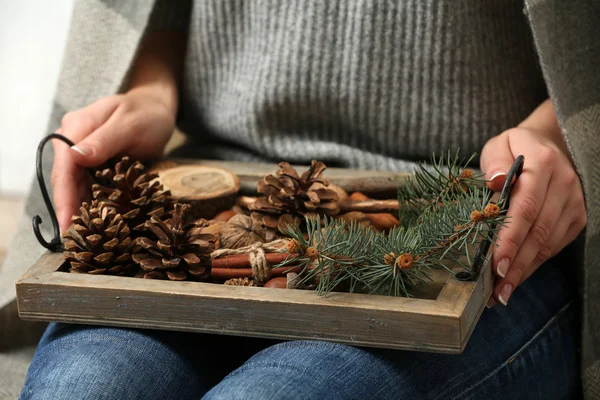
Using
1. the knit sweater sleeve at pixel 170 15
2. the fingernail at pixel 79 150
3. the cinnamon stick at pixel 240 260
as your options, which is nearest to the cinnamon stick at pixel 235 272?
the cinnamon stick at pixel 240 260

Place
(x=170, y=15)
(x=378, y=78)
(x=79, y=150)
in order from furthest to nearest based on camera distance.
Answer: (x=170, y=15) < (x=378, y=78) < (x=79, y=150)

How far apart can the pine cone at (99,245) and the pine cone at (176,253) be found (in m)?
0.02

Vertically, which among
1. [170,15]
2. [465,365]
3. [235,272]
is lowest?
[465,365]

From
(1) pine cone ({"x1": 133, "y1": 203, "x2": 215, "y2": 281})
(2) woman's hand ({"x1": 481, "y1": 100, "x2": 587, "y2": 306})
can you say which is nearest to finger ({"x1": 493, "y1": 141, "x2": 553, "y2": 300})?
(2) woman's hand ({"x1": 481, "y1": 100, "x2": 587, "y2": 306})

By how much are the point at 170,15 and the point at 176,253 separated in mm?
473

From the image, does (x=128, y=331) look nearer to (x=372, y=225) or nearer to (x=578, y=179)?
(x=372, y=225)

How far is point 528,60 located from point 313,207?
1.24 feet

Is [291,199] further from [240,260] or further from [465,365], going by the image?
[465,365]

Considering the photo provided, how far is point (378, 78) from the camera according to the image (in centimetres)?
91

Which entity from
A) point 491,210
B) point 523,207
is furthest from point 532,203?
point 491,210

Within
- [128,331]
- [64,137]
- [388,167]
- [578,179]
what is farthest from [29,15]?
[578,179]

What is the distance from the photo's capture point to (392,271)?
59 cm

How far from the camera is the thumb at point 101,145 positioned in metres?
0.79

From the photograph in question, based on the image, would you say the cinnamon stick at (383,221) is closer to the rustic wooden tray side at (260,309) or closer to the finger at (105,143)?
the rustic wooden tray side at (260,309)
